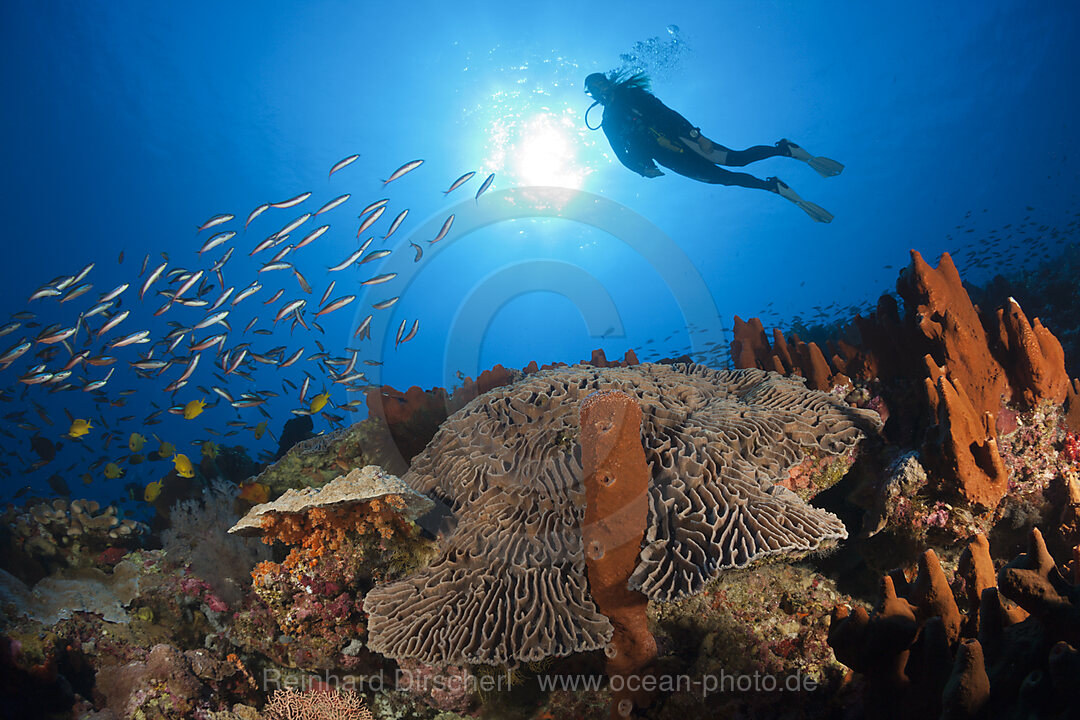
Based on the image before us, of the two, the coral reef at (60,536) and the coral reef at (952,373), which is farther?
the coral reef at (60,536)

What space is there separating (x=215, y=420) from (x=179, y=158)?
76722 millimetres

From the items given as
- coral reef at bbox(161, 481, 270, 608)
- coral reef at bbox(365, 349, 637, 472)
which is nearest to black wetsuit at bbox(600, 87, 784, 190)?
coral reef at bbox(365, 349, 637, 472)

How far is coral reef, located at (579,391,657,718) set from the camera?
2.59m

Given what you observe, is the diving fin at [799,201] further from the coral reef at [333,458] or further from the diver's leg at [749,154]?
the coral reef at [333,458]

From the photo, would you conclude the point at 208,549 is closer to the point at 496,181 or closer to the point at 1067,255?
the point at 1067,255

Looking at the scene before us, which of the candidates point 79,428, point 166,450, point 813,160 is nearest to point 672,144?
point 813,160

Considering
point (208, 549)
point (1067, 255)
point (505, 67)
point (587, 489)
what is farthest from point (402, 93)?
point (1067, 255)

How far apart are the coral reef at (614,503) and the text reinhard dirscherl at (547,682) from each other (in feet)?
2.12

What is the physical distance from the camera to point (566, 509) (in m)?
3.29

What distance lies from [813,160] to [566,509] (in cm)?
1123

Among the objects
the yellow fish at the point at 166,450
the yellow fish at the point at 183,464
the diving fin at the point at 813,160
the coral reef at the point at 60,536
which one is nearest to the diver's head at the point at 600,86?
the diving fin at the point at 813,160

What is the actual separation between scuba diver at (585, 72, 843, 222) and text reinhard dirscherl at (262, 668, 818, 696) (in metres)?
9.88

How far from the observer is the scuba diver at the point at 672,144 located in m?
9.72

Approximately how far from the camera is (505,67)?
2642cm
